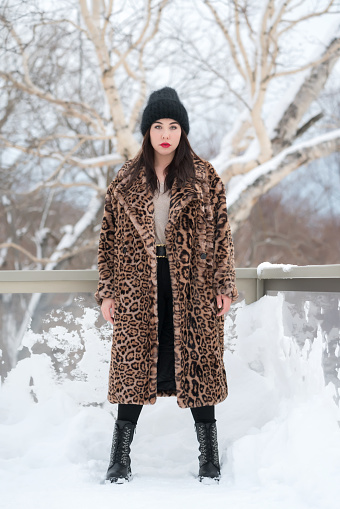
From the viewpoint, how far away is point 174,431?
2.76m

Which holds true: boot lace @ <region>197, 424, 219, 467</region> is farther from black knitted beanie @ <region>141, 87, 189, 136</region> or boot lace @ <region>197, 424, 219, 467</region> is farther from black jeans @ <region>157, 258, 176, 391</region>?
black knitted beanie @ <region>141, 87, 189, 136</region>

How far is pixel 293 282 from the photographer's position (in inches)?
104

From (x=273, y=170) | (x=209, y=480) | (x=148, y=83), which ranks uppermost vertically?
(x=148, y=83)

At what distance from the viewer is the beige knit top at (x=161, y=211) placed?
7.99ft

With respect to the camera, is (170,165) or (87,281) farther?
(87,281)

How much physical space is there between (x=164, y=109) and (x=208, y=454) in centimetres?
146

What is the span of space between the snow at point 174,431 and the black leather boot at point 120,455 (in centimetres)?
5

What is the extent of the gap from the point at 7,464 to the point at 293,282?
1503 millimetres

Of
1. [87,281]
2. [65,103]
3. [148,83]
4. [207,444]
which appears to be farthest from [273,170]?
[207,444]

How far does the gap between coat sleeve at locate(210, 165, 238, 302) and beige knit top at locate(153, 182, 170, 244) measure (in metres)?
0.21

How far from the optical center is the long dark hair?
97.5 inches

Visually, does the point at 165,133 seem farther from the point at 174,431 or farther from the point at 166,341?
the point at 174,431

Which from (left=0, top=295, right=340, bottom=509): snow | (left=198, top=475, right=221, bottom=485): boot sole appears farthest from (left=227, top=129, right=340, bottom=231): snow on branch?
(left=198, top=475, right=221, bottom=485): boot sole

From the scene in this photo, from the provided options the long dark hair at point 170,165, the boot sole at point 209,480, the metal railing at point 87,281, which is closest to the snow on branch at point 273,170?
the metal railing at point 87,281
